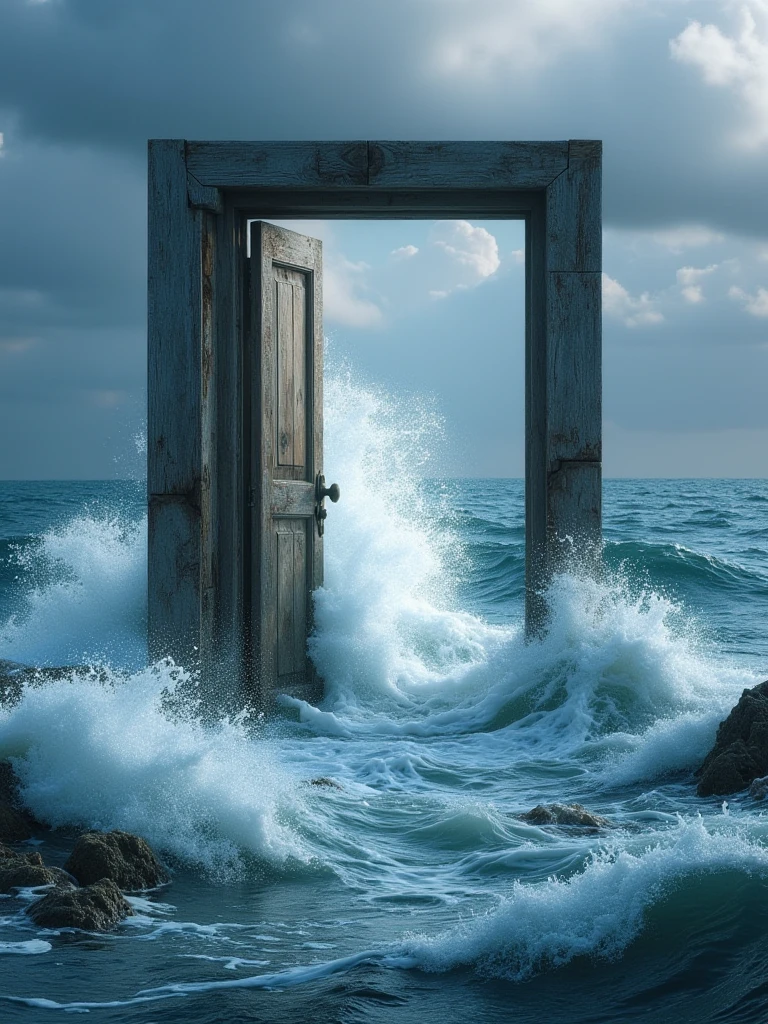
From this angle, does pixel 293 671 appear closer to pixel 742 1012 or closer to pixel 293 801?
pixel 293 801

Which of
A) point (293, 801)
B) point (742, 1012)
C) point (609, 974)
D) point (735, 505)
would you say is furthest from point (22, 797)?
point (735, 505)

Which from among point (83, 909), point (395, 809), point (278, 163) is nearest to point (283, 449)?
point (278, 163)

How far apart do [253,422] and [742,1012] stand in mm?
5008

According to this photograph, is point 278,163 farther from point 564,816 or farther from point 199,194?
point 564,816

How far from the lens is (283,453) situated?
24.6 ft

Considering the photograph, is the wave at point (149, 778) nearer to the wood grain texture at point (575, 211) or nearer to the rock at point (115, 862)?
the rock at point (115, 862)

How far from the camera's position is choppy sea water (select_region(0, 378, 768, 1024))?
310 centimetres

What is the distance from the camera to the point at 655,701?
6824 millimetres

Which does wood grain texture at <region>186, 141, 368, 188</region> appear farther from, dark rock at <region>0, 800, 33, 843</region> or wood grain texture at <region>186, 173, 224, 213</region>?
dark rock at <region>0, 800, 33, 843</region>

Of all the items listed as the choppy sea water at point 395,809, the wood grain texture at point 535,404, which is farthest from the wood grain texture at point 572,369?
the choppy sea water at point 395,809

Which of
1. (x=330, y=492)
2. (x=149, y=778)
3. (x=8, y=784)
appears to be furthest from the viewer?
(x=330, y=492)

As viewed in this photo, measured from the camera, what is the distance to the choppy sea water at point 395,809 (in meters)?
3.10

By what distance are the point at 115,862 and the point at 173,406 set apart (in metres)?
3.49

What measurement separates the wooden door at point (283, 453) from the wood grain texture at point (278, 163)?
37 cm
